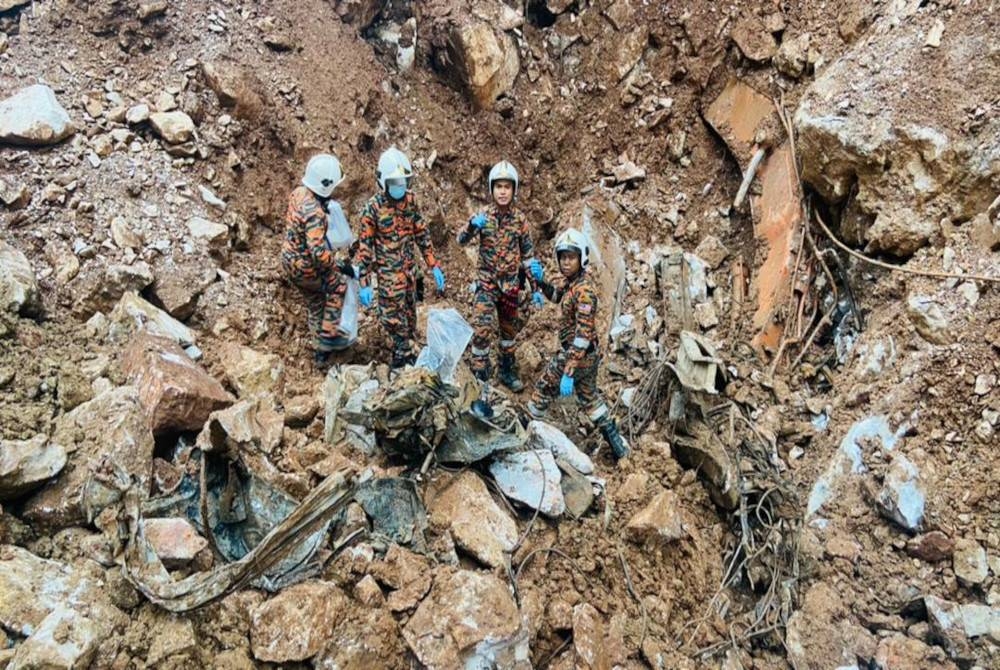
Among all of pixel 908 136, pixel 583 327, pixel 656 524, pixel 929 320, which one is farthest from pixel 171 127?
pixel 929 320

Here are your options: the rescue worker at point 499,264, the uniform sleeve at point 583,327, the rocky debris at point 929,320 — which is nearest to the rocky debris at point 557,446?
the uniform sleeve at point 583,327

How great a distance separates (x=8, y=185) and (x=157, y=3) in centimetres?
232

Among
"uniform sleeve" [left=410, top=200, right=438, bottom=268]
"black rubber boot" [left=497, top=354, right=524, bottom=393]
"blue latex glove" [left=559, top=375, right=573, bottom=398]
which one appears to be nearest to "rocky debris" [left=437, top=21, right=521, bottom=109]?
"uniform sleeve" [left=410, top=200, right=438, bottom=268]

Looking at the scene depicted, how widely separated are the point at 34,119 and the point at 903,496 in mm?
6587

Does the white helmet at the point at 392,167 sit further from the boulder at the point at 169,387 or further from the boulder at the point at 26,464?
the boulder at the point at 26,464

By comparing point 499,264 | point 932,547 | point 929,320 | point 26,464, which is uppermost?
point 929,320

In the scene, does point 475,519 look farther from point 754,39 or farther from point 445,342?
point 754,39

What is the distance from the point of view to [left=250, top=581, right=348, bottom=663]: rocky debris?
268cm

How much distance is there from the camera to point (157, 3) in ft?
18.9

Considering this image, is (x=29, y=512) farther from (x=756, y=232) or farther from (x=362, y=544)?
(x=756, y=232)

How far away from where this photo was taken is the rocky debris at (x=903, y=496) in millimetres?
3709

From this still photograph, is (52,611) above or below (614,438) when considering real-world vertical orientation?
above

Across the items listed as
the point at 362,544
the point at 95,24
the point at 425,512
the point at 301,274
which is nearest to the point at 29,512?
the point at 362,544

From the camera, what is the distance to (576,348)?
4508mm
